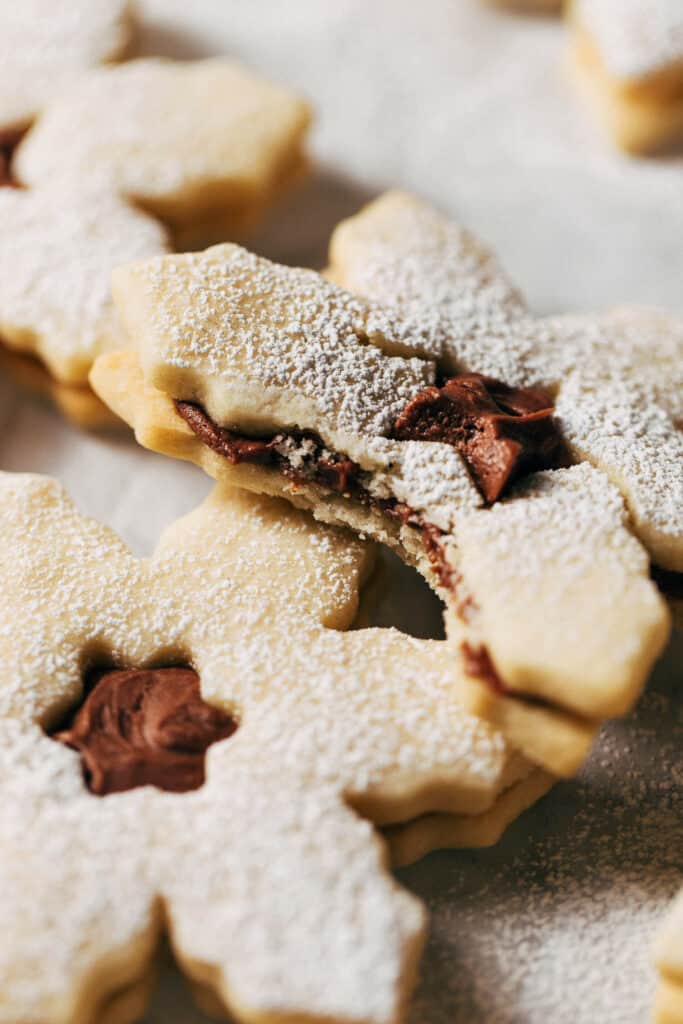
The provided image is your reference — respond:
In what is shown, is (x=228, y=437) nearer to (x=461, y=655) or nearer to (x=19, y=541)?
(x=19, y=541)

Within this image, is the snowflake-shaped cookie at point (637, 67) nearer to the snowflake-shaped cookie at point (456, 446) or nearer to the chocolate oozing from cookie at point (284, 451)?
the snowflake-shaped cookie at point (456, 446)

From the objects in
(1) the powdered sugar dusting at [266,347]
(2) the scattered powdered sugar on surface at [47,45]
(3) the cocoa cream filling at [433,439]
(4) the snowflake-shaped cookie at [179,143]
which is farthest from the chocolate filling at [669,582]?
(2) the scattered powdered sugar on surface at [47,45]

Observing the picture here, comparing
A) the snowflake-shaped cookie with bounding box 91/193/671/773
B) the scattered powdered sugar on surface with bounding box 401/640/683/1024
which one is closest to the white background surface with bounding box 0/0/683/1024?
the scattered powdered sugar on surface with bounding box 401/640/683/1024

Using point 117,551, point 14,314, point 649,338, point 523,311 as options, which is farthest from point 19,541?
point 649,338

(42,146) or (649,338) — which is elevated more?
(649,338)

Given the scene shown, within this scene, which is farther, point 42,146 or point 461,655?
point 42,146
